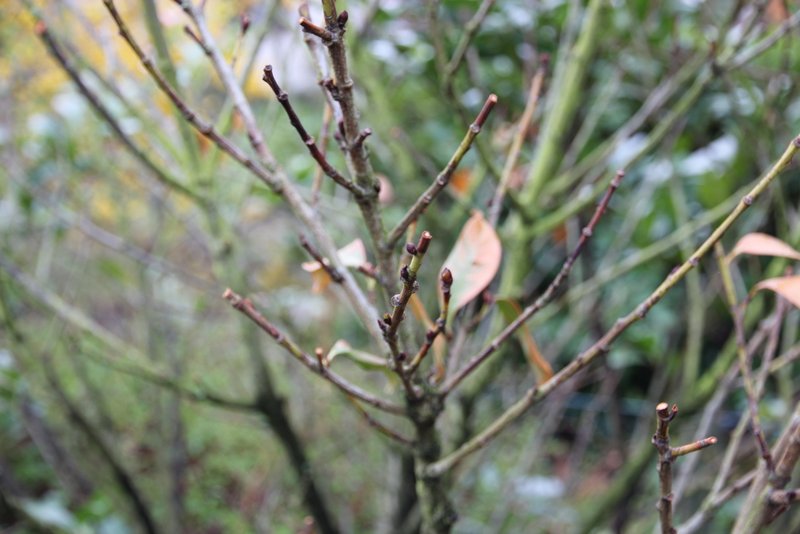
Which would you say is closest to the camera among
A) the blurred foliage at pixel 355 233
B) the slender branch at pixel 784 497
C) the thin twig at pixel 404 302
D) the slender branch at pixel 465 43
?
the thin twig at pixel 404 302

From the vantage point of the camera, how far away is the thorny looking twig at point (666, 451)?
0.35m

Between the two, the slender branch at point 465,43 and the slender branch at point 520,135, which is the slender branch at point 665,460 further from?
the slender branch at point 465,43

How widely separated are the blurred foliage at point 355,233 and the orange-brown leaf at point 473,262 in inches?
12.1

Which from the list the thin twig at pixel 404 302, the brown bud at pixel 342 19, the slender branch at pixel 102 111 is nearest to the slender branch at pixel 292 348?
the thin twig at pixel 404 302

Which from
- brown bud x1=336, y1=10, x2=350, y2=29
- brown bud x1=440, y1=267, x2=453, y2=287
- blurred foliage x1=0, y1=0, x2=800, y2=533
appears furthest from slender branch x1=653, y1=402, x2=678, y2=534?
blurred foliage x1=0, y1=0, x2=800, y2=533

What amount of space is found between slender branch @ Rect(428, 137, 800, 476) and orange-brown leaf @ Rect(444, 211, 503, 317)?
0.28 ft

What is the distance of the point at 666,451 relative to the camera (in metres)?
0.38

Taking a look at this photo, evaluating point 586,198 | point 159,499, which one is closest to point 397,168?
point 586,198

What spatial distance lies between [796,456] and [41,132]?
5.07 ft

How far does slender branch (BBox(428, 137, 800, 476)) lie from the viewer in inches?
15.0

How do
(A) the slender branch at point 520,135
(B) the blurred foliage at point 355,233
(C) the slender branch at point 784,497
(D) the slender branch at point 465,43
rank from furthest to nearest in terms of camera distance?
(B) the blurred foliage at point 355,233 < (D) the slender branch at point 465,43 < (A) the slender branch at point 520,135 < (C) the slender branch at point 784,497

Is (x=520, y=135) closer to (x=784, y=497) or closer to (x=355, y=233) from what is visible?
(x=784, y=497)

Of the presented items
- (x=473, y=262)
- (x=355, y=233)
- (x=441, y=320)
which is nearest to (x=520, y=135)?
(x=473, y=262)

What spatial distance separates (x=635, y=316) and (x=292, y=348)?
0.74 feet
